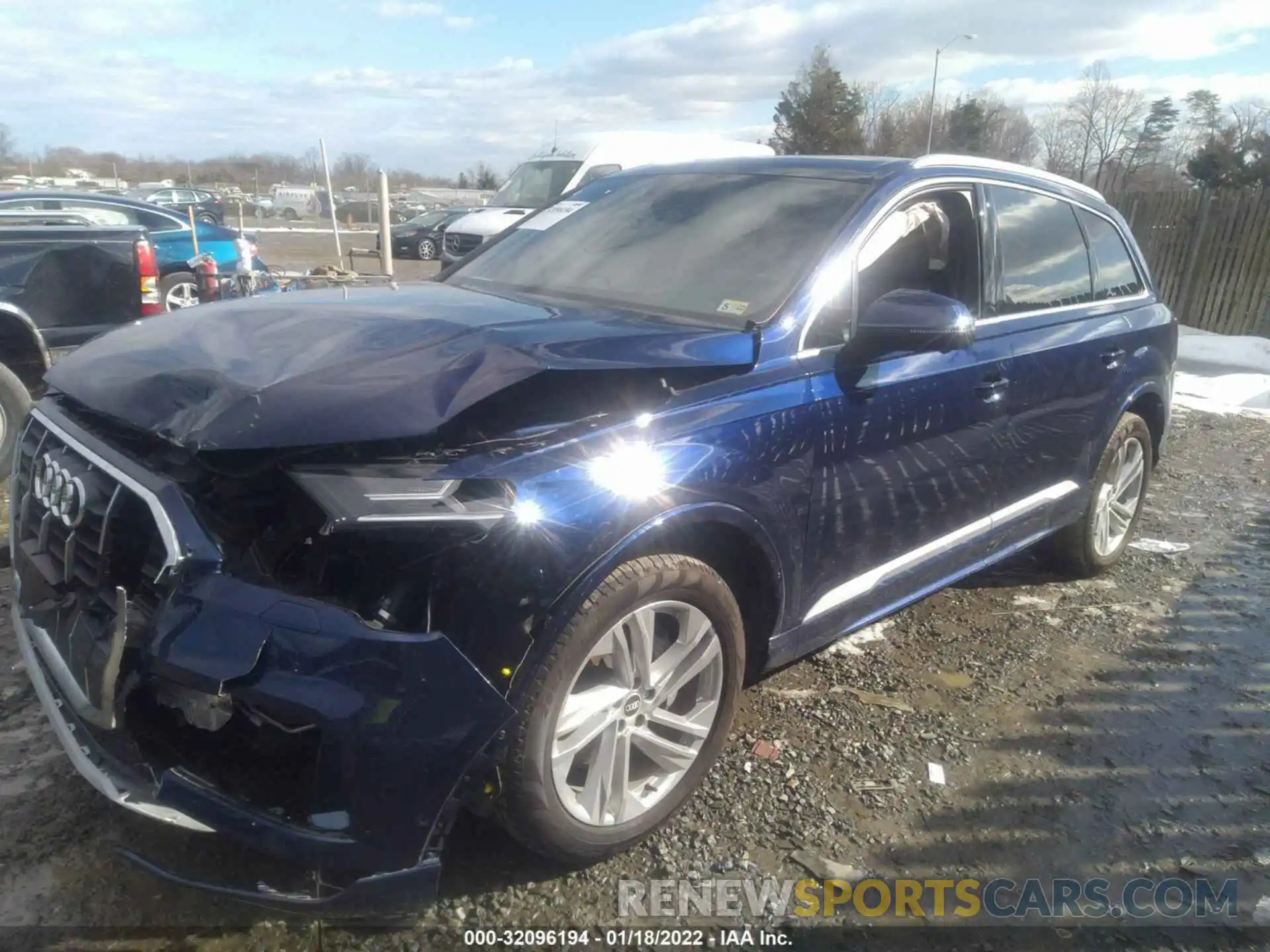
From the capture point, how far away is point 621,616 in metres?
2.28

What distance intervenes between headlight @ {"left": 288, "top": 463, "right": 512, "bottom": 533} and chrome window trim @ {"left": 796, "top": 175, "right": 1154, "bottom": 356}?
1204mm

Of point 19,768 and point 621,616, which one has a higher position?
point 621,616

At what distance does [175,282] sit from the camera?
11070mm

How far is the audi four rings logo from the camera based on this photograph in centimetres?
229

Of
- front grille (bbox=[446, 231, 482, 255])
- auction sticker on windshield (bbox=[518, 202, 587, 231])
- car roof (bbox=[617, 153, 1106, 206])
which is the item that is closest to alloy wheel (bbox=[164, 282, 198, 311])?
front grille (bbox=[446, 231, 482, 255])

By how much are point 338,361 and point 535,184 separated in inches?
524

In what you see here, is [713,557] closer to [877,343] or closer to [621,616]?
[621,616]

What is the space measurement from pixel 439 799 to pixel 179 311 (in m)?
1.95

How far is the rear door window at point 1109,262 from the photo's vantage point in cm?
436

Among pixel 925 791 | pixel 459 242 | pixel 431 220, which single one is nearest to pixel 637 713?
pixel 925 791

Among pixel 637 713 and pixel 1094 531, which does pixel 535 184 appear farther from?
pixel 637 713

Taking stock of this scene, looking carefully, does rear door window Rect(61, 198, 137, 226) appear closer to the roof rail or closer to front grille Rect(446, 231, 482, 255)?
front grille Rect(446, 231, 482, 255)

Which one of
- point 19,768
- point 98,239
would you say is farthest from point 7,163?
point 19,768

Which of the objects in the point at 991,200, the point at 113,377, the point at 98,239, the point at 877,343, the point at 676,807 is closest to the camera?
the point at 113,377
